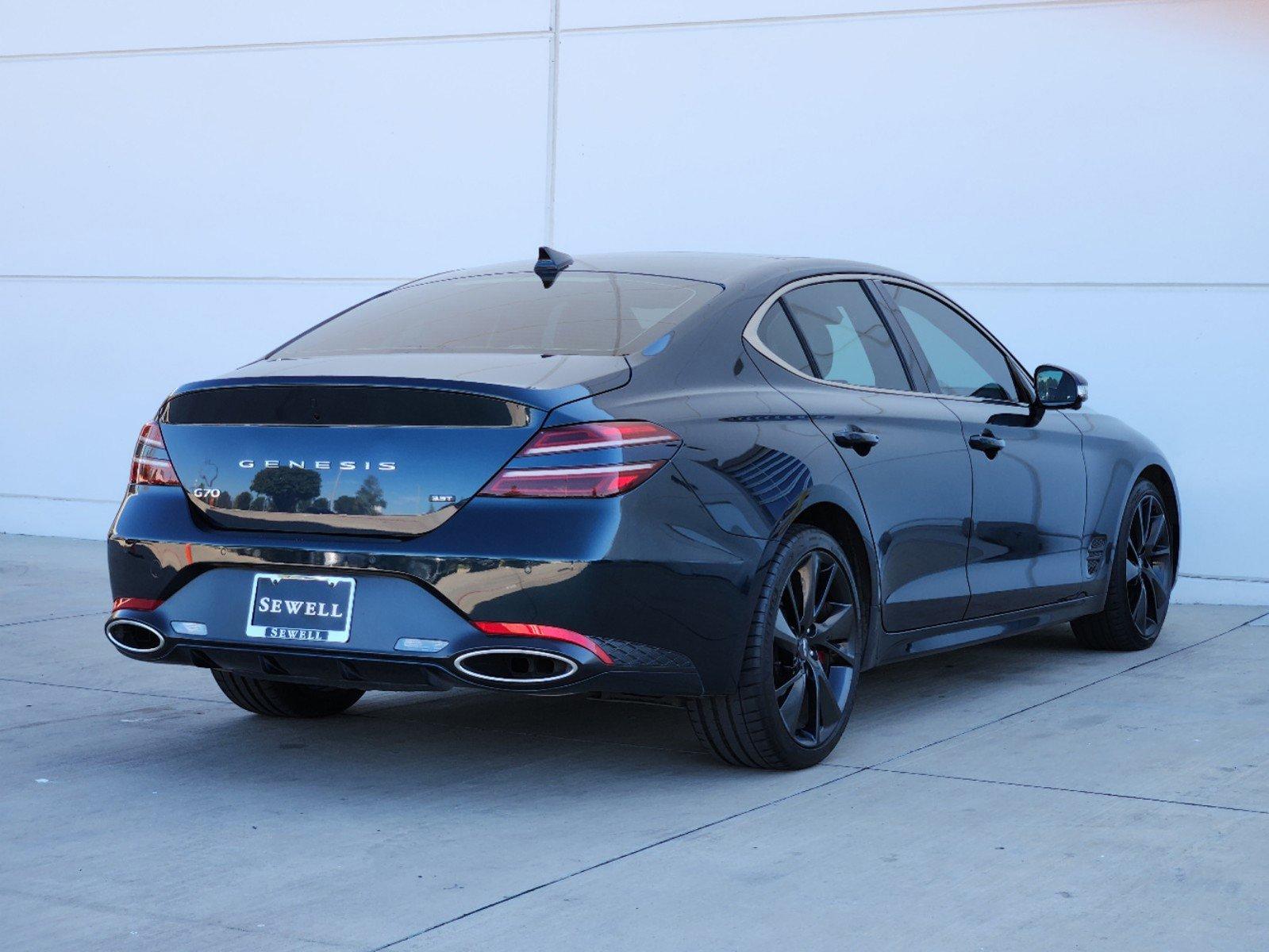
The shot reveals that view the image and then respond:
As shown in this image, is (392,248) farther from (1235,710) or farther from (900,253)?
(1235,710)

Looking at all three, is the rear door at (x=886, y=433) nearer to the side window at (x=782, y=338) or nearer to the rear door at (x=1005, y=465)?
the side window at (x=782, y=338)

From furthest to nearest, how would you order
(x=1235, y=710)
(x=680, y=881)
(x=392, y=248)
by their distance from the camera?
(x=392, y=248), (x=1235, y=710), (x=680, y=881)

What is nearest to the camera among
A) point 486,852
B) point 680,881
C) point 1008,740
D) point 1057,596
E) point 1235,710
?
point 680,881

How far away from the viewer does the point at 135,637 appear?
468 cm

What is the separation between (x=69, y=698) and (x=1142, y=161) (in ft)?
20.5

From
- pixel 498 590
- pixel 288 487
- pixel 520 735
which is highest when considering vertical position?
pixel 288 487

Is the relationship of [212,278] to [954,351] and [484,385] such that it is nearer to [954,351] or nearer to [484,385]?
[954,351]

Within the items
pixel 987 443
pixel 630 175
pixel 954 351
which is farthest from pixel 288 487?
pixel 630 175

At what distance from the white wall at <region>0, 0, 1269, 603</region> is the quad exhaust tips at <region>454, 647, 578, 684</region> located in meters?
5.75

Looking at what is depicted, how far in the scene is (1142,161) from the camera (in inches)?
360

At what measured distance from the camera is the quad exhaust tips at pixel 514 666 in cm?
423

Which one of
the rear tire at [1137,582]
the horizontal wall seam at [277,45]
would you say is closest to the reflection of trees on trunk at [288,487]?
the rear tire at [1137,582]

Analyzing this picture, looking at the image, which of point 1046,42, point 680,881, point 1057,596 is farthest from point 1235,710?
point 1046,42

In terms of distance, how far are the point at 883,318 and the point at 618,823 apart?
225 cm
